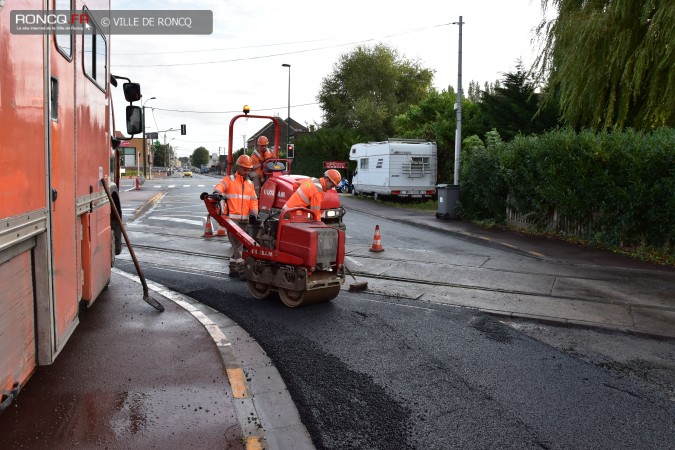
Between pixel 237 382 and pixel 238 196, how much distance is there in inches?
166

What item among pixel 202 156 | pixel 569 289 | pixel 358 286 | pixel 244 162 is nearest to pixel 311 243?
pixel 358 286

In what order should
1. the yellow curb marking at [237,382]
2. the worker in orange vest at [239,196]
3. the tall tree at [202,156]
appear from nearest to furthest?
the yellow curb marking at [237,382]
the worker in orange vest at [239,196]
the tall tree at [202,156]

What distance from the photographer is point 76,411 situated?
4.14 meters

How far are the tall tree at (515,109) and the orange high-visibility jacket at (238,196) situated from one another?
56.9ft

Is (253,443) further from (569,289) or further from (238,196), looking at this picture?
(569,289)

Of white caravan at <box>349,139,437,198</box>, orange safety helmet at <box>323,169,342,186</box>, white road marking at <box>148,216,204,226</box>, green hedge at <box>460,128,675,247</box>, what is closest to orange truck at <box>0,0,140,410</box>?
orange safety helmet at <box>323,169,342,186</box>

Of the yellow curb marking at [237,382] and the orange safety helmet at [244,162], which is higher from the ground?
the orange safety helmet at [244,162]

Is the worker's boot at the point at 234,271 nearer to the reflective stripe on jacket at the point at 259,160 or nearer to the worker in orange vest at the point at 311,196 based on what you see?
the worker in orange vest at the point at 311,196

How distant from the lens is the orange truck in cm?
335

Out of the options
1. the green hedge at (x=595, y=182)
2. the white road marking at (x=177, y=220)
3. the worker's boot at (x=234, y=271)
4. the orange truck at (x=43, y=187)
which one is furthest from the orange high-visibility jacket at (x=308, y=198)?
the white road marking at (x=177, y=220)

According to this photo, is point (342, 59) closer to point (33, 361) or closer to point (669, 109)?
point (669, 109)

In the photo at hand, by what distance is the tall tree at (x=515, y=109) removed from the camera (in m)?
23.4

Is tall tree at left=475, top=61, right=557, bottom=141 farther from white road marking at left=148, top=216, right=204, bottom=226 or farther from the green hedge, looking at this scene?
white road marking at left=148, top=216, right=204, bottom=226

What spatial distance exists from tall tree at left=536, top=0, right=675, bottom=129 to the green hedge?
4.23 feet
